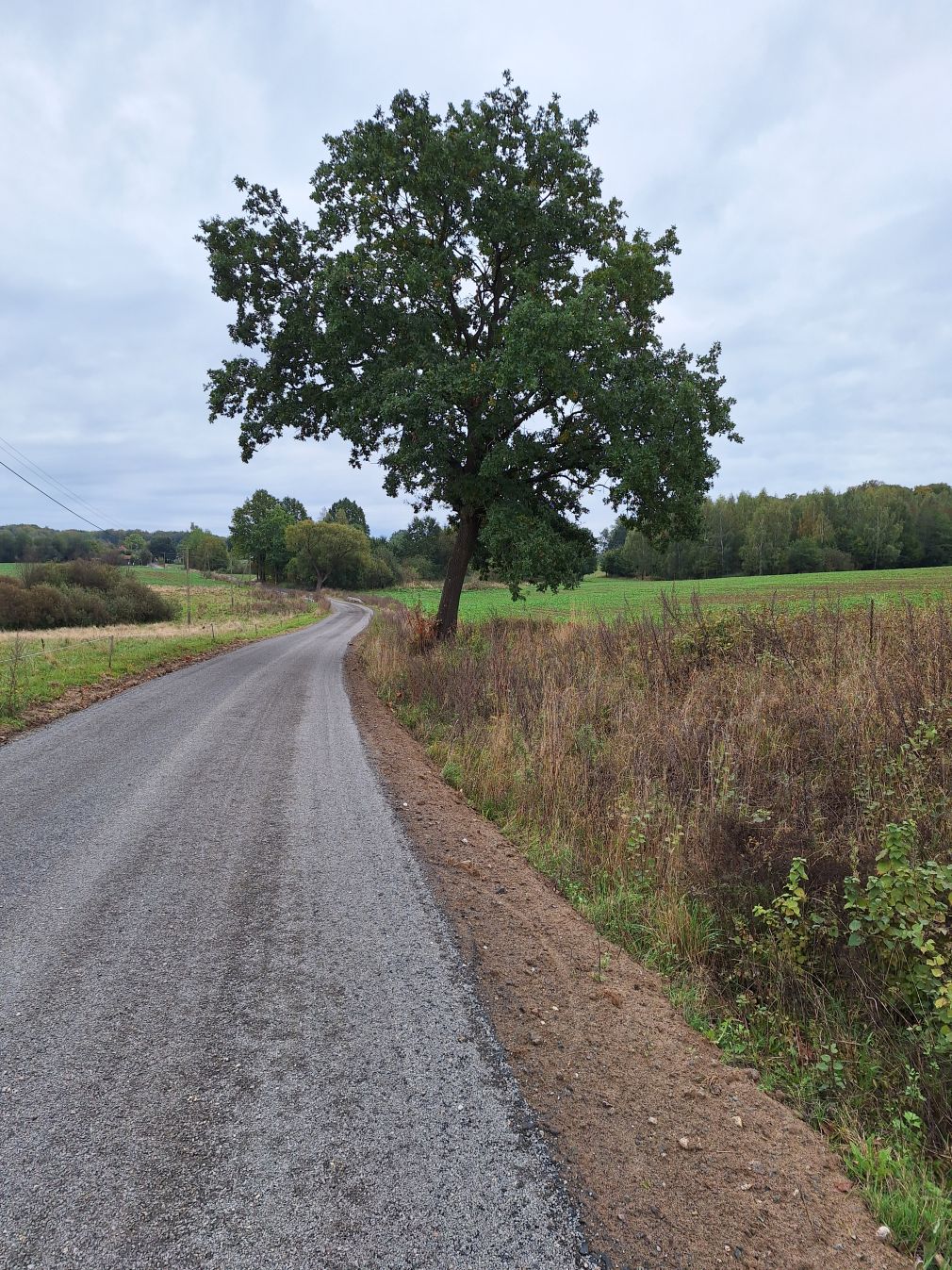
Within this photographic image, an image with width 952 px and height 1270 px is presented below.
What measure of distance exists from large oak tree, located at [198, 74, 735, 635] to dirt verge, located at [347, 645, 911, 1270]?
10.3 meters

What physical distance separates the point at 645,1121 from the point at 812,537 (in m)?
89.8

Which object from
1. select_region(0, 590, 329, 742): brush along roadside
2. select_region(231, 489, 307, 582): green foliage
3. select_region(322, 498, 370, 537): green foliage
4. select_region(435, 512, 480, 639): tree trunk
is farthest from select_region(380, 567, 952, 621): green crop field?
select_region(322, 498, 370, 537): green foliage

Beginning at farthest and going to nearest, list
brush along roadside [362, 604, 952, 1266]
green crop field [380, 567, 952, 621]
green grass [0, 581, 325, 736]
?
1. green crop field [380, 567, 952, 621]
2. green grass [0, 581, 325, 736]
3. brush along roadside [362, 604, 952, 1266]

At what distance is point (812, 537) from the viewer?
79438mm

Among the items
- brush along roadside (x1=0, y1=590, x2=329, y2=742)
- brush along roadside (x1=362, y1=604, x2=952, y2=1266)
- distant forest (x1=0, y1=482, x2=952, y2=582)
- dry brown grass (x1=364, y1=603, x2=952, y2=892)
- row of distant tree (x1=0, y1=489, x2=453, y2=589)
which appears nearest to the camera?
brush along roadside (x1=362, y1=604, x2=952, y2=1266)

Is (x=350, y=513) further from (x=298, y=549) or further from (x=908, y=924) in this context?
(x=908, y=924)

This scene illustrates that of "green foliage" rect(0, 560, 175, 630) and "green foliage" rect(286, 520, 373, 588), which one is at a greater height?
"green foliage" rect(286, 520, 373, 588)

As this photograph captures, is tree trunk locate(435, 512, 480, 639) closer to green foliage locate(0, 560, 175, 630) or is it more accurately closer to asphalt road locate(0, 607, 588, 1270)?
asphalt road locate(0, 607, 588, 1270)

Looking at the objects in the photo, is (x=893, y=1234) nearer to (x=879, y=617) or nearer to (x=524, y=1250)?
(x=524, y=1250)

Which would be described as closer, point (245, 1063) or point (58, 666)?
point (245, 1063)

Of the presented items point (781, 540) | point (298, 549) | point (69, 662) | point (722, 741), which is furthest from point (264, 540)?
point (722, 741)

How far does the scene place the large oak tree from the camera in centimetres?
1280

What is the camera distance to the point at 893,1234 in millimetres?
2018

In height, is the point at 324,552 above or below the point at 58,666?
above
